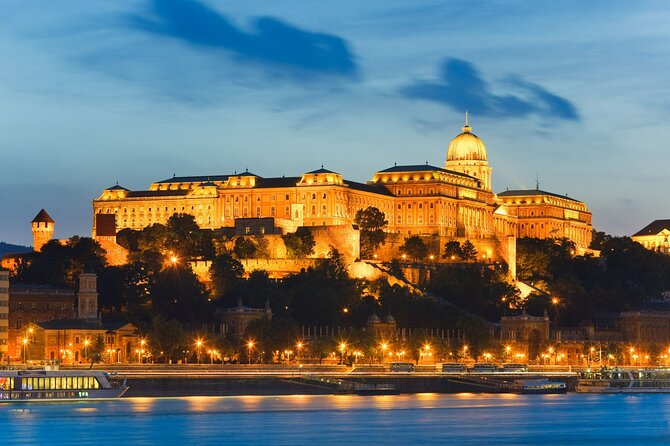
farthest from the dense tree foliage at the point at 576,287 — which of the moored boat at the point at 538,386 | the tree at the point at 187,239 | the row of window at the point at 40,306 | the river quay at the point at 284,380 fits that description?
the row of window at the point at 40,306

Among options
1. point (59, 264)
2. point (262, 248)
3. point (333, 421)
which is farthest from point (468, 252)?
point (333, 421)

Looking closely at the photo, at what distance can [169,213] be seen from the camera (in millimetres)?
198500

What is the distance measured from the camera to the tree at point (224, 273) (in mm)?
162125

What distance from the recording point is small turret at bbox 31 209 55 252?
182200 mm

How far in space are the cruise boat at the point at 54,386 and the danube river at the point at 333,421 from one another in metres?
0.84

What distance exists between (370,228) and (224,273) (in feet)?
89.3

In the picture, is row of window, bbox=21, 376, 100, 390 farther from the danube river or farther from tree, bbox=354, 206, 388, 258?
tree, bbox=354, 206, 388, 258

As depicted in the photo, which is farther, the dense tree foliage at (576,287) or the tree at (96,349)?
the dense tree foliage at (576,287)

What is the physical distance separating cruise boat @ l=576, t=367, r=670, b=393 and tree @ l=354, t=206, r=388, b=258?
1479 inches

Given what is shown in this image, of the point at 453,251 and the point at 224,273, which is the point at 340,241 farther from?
the point at 224,273

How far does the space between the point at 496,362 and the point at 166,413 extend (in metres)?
52.5

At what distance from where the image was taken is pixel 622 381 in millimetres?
146375

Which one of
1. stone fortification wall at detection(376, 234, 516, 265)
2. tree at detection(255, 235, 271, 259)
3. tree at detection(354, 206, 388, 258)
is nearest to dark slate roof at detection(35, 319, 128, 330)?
tree at detection(255, 235, 271, 259)

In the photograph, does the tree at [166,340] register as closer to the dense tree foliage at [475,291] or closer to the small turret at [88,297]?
the small turret at [88,297]
